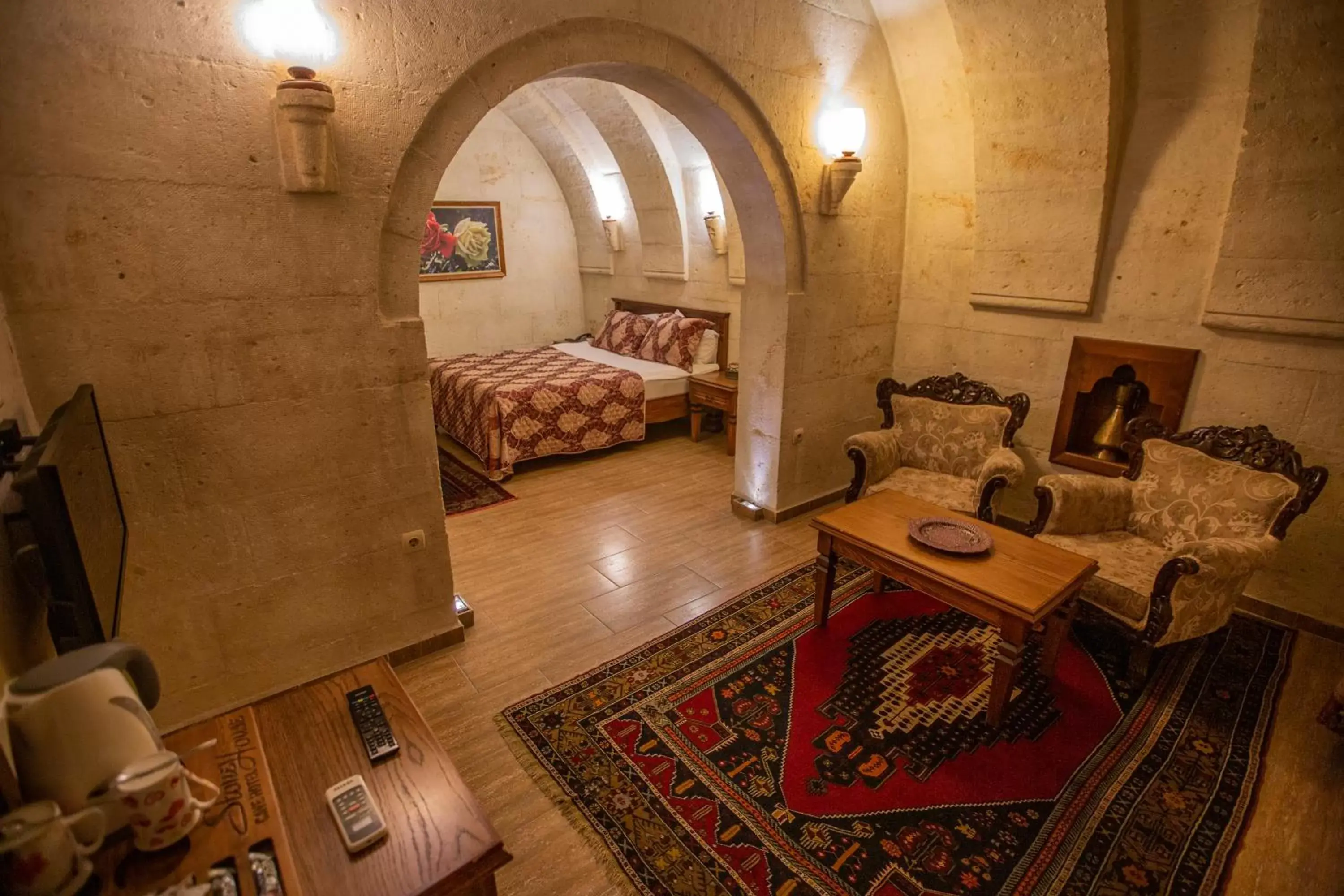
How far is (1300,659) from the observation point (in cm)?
271

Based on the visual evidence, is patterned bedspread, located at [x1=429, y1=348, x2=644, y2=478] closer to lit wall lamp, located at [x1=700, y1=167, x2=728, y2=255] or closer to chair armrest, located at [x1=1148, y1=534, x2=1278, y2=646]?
lit wall lamp, located at [x1=700, y1=167, x2=728, y2=255]

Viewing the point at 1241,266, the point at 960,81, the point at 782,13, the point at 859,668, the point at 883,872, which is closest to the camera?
the point at 883,872

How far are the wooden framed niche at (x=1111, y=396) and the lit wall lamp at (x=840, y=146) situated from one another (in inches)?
60.5

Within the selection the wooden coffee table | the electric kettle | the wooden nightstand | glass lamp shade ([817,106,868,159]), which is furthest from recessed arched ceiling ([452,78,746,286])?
the electric kettle

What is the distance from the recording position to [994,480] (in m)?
3.16

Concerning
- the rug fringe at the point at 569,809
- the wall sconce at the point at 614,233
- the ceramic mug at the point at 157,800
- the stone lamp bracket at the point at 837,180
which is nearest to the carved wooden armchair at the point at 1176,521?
the stone lamp bracket at the point at 837,180

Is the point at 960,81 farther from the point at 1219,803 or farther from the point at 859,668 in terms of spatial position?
the point at 1219,803

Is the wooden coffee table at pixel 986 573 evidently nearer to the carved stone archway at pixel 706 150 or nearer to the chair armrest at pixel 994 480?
the chair armrest at pixel 994 480

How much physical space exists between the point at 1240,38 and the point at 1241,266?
37.0 inches

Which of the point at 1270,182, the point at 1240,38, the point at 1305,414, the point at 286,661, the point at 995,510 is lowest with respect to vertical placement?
the point at 286,661

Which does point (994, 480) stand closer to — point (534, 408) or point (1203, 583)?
point (1203, 583)

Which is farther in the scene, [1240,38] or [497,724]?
[1240,38]

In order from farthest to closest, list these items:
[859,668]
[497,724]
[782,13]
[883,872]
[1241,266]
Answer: [782,13]
[1241,266]
[859,668]
[497,724]
[883,872]

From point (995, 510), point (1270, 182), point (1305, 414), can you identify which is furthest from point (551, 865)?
point (1270, 182)
